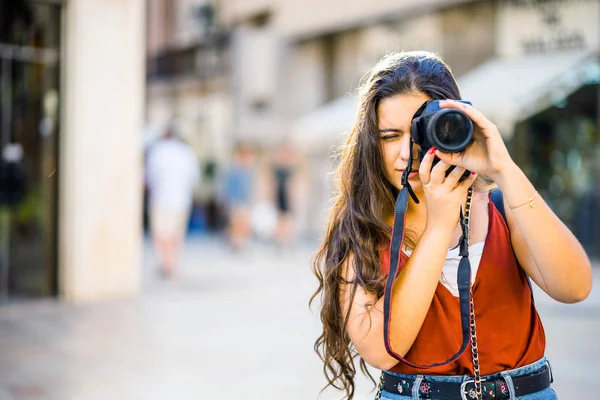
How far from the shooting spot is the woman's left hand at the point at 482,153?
159 centimetres

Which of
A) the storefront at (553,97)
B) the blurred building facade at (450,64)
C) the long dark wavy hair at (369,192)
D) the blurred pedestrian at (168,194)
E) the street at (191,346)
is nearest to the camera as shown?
the long dark wavy hair at (369,192)

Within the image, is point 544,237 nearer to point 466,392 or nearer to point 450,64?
point 466,392

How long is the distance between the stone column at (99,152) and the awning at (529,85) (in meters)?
5.73

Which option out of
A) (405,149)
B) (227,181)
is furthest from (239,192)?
(405,149)

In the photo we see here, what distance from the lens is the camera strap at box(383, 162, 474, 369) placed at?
166cm

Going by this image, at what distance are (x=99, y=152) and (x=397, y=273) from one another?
7083 millimetres

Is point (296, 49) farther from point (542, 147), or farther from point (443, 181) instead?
point (443, 181)

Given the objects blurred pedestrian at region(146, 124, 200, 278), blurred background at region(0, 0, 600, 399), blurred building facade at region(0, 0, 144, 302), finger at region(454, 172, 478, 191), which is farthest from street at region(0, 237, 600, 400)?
finger at region(454, 172, 478, 191)

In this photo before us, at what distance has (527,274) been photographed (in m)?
1.82

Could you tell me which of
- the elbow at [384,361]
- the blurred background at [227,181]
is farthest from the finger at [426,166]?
the blurred background at [227,181]

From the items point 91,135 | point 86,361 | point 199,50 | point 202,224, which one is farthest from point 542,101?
point 199,50

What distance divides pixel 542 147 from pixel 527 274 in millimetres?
12295

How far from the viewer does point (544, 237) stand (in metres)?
1.66

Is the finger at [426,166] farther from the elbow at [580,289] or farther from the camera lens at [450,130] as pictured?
the elbow at [580,289]
